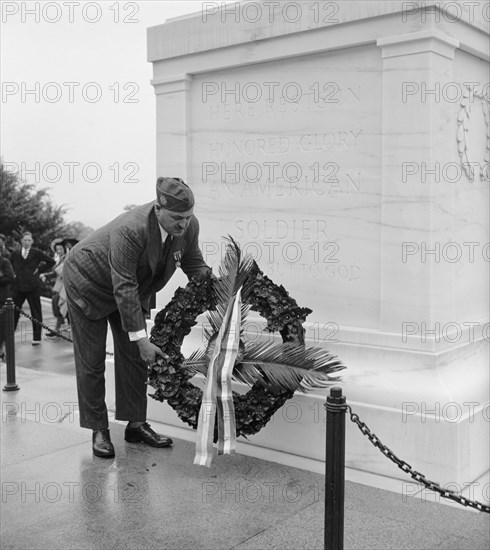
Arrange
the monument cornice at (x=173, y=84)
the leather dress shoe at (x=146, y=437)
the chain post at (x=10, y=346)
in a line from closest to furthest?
the leather dress shoe at (x=146, y=437) → the monument cornice at (x=173, y=84) → the chain post at (x=10, y=346)

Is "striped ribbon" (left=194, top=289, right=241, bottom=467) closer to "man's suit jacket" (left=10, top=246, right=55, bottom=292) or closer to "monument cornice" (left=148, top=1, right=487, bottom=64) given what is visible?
"monument cornice" (left=148, top=1, right=487, bottom=64)

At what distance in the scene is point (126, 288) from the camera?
425cm

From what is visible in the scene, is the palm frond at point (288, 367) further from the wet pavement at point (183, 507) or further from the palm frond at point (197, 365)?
the wet pavement at point (183, 507)

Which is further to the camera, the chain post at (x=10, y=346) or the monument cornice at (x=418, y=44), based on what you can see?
the chain post at (x=10, y=346)

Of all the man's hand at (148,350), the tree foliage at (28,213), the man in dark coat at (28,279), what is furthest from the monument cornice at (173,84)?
the tree foliage at (28,213)

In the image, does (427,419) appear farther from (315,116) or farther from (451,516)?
(315,116)

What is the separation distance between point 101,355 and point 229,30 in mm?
2213

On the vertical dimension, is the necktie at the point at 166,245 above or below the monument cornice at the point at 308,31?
below

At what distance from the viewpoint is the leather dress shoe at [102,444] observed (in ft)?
15.1

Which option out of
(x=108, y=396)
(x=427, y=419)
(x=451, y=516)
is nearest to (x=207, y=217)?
(x=108, y=396)

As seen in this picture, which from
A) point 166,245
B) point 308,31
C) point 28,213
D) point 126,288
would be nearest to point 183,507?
point 126,288

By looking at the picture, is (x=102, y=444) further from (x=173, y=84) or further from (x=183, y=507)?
(x=173, y=84)

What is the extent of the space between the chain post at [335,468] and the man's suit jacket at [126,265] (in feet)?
5.31

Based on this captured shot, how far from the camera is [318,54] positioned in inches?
188
